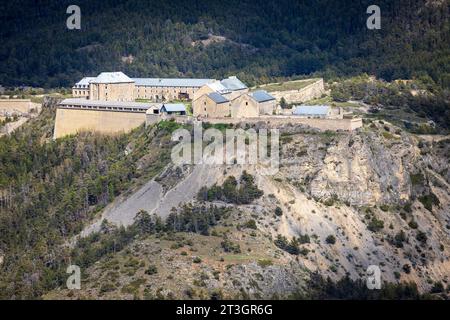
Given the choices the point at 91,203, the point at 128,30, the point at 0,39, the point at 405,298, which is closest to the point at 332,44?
the point at 128,30

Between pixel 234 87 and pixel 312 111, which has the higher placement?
pixel 234 87

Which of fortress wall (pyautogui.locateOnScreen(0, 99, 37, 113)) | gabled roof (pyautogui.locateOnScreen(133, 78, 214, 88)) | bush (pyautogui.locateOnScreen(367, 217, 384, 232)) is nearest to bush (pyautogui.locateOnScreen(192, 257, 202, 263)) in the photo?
bush (pyautogui.locateOnScreen(367, 217, 384, 232))

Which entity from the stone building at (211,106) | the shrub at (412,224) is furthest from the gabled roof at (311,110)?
the shrub at (412,224)

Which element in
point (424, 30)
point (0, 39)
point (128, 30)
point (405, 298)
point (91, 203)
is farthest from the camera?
point (0, 39)

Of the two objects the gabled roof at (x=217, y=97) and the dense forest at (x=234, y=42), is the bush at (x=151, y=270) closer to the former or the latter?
the gabled roof at (x=217, y=97)

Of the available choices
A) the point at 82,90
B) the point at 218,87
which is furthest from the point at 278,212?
the point at 82,90

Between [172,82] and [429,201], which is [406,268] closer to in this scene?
[429,201]

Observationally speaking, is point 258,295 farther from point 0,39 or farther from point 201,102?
point 0,39
